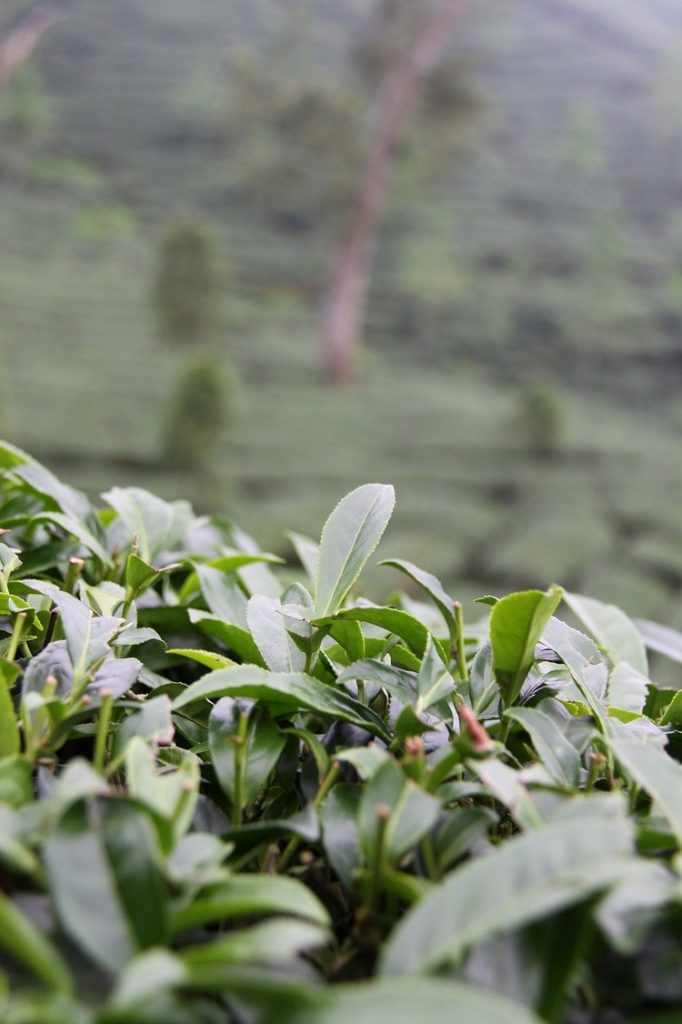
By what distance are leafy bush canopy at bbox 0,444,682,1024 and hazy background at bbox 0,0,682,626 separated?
9.08 feet

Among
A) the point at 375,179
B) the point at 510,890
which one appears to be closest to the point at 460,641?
the point at 510,890

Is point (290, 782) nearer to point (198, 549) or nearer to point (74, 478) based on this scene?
point (198, 549)

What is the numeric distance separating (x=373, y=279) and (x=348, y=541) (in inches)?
233

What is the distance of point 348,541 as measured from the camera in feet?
1.19

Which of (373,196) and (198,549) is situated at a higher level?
(373,196)

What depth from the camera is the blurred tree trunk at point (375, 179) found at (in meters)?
4.57

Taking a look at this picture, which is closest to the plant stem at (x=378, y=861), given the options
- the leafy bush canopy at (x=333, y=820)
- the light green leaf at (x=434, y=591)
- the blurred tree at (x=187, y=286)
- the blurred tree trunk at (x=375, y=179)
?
the leafy bush canopy at (x=333, y=820)

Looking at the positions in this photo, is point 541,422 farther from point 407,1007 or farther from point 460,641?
point 407,1007

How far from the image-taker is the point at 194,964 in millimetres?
201

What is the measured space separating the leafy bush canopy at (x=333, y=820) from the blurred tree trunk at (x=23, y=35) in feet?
17.0

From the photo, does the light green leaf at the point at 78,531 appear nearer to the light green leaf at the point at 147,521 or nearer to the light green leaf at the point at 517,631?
the light green leaf at the point at 147,521

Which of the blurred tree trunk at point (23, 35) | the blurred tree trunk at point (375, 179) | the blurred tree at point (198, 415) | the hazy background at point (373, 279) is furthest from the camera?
the blurred tree trunk at point (23, 35)

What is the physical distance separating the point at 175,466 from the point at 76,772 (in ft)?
10.6

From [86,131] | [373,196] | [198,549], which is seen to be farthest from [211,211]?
[198,549]
